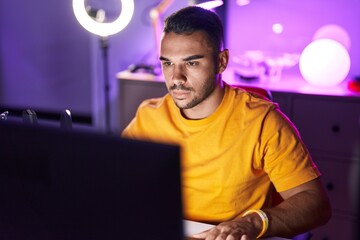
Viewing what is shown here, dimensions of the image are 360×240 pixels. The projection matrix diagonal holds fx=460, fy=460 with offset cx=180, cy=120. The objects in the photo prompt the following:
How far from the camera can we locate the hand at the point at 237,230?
1.08 metres

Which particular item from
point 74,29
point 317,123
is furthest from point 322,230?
point 74,29

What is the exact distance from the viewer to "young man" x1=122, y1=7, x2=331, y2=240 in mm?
1346

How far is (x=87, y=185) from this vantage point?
61 centimetres

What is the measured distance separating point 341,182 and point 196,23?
145 cm

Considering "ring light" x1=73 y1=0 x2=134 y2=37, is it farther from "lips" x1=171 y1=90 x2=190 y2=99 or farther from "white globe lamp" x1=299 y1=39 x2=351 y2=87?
"white globe lamp" x1=299 y1=39 x2=351 y2=87

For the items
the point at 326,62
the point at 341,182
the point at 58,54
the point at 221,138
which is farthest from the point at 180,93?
the point at 58,54

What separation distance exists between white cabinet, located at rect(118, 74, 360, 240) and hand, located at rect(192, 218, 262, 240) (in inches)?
56.3

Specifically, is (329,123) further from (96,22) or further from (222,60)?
(96,22)

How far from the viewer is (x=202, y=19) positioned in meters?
1.51

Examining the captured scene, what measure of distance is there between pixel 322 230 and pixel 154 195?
218 cm

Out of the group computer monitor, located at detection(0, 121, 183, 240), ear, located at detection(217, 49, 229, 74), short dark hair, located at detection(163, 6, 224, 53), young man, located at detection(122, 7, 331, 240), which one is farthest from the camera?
ear, located at detection(217, 49, 229, 74)

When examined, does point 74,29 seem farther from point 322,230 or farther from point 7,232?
point 7,232

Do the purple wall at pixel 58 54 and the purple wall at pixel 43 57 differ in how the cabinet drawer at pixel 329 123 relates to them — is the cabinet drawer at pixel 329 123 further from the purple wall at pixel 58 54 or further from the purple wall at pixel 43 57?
the purple wall at pixel 43 57

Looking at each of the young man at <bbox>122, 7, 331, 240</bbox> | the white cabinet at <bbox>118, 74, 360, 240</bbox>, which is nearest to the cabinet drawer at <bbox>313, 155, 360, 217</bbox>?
the white cabinet at <bbox>118, 74, 360, 240</bbox>
